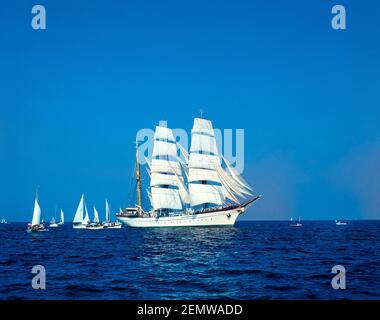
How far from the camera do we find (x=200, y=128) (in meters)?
111

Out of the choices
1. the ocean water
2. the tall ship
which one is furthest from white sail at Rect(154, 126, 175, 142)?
the ocean water

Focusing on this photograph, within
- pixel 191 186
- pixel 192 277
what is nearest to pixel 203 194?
pixel 191 186

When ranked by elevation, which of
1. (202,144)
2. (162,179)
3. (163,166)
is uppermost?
(202,144)

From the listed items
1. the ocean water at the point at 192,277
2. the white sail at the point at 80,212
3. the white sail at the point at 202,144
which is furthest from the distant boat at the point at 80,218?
the ocean water at the point at 192,277

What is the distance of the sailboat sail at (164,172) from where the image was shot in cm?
11288

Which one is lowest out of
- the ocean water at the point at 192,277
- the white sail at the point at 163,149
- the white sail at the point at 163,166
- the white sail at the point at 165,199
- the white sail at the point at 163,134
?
the ocean water at the point at 192,277

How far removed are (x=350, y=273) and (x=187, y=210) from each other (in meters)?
85.3

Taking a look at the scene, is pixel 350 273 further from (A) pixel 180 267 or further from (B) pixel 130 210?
(B) pixel 130 210

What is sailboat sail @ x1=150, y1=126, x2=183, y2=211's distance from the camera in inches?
4444

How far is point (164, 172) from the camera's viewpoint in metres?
115

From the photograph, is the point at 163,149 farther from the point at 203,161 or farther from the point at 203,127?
the point at 203,127

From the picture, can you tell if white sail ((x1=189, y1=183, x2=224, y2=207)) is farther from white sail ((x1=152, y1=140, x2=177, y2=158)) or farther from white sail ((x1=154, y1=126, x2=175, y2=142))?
white sail ((x1=154, y1=126, x2=175, y2=142))

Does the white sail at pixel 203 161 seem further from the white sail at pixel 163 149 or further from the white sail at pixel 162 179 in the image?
the white sail at pixel 162 179
